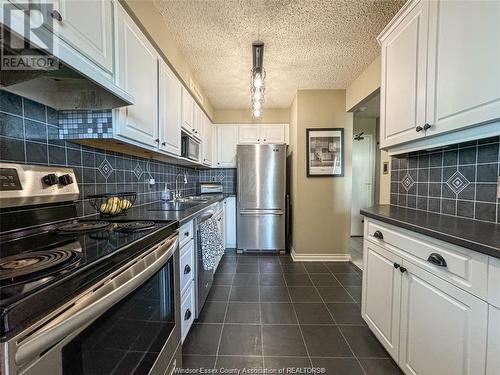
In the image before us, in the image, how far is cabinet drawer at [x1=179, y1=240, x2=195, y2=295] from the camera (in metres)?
Answer: 1.54

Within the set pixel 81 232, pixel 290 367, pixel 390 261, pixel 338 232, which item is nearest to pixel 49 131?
pixel 81 232

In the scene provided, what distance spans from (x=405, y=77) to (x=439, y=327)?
1.47m

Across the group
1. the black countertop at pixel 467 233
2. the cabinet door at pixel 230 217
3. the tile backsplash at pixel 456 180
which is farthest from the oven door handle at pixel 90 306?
the cabinet door at pixel 230 217

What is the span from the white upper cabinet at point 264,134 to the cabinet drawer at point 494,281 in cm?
331

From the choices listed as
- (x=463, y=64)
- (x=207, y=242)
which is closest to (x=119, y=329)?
(x=207, y=242)

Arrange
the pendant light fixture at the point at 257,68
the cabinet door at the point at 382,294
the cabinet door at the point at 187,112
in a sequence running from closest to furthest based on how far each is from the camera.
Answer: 1. the cabinet door at the point at 382,294
2. the pendant light fixture at the point at 257,68
3. the cabinet door at the point at 187,112

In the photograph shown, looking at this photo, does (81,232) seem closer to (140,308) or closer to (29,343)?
(140,308)

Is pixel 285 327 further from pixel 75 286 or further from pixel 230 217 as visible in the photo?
pixel 230 217

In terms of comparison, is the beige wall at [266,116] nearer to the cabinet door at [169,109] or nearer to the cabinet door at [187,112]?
the cabinet door at [187,112]

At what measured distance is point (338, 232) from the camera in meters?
3.27

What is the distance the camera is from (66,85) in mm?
985

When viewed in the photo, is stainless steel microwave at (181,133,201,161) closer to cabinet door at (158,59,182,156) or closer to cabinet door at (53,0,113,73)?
cabinet door at (158,59,182,156)

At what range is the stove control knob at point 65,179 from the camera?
1113mm

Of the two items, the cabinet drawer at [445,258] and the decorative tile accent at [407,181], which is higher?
the decorative tile accent at [407,181]
